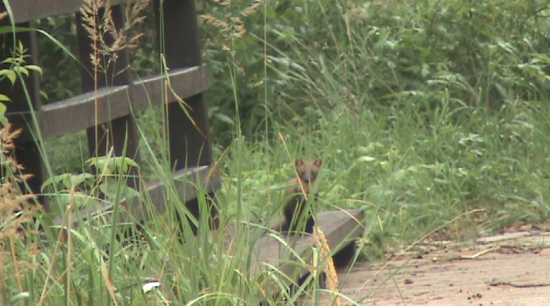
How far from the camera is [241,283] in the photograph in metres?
3.14

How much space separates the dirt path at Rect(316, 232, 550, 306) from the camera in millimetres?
4375

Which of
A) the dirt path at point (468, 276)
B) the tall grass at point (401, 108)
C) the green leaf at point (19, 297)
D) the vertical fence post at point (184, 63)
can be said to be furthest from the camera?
the tall grass at point (401, 108)

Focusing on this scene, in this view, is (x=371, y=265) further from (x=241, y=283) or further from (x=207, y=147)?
(x=241, y=283)

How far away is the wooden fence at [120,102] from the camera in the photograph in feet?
12.8

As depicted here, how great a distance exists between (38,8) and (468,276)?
217 centimetres

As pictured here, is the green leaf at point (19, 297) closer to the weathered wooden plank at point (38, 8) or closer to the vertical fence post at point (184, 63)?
the weathered wooden plank at point (38, 8)

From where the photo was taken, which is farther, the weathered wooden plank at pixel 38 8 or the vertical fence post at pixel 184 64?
the vertical fence post at pixel 184 64

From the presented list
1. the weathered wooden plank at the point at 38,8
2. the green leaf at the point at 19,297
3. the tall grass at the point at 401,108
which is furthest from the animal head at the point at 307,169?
the green leaf at the point at 19,297

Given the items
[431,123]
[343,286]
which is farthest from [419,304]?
[431,123]

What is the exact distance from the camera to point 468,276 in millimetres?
4945

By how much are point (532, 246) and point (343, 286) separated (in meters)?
1.49

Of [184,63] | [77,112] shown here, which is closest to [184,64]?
[184,63]

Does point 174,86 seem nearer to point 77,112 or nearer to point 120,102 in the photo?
point 120,102

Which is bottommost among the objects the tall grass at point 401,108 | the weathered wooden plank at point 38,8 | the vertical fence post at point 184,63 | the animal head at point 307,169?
the tall grass at point 401,108
